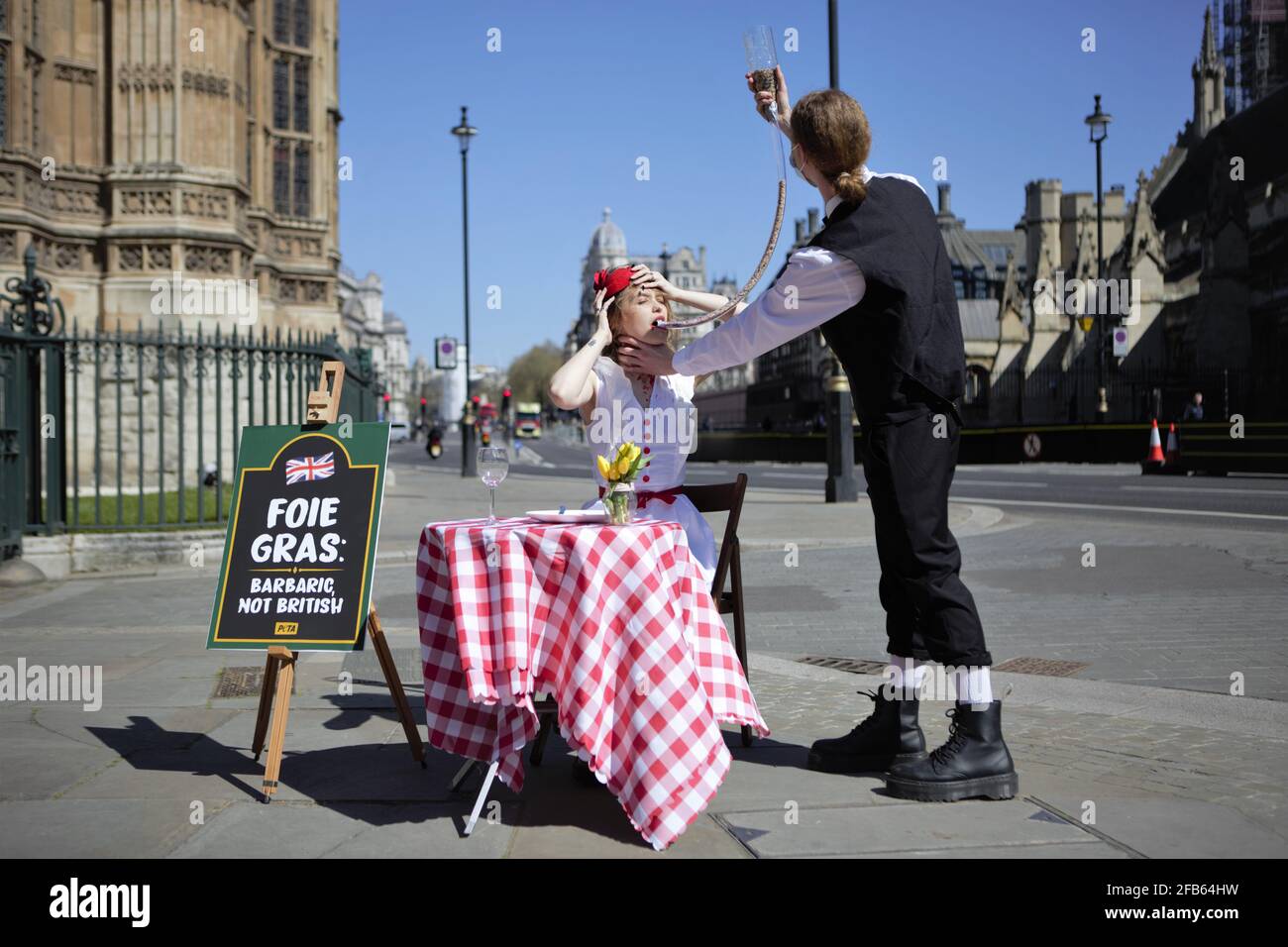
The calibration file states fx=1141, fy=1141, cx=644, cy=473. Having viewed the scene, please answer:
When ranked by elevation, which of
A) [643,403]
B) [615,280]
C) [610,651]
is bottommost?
[610,651]

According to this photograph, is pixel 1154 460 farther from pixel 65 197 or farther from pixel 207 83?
pixel 65 197

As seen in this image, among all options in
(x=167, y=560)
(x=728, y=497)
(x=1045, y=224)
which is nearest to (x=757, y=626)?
(x=728, y=497)

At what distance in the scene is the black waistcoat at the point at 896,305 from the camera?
3703mm

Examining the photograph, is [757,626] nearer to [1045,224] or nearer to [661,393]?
[661,393]

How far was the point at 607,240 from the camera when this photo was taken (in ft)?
570

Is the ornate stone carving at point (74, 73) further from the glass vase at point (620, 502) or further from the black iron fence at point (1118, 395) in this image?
the black iron fence at point (1118, 395)

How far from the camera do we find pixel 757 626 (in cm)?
767

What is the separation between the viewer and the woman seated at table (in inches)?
168

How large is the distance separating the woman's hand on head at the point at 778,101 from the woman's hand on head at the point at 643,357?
90cm

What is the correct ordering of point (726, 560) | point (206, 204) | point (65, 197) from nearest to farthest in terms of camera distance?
1. point (726, 560)
2. point (65, 197)
3. point (206, 204)

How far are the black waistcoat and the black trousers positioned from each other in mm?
71

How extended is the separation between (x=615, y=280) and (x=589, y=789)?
1.88m
